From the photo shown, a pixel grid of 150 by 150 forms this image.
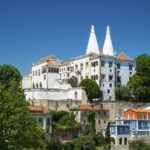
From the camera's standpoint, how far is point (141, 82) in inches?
2805

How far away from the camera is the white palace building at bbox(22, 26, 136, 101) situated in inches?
2724

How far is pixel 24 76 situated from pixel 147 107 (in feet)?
112

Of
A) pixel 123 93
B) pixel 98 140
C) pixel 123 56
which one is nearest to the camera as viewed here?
pixel 98 140

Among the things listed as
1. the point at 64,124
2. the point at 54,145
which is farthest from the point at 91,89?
the point at 54,145

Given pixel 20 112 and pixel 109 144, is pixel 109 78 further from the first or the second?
pixel 20 112

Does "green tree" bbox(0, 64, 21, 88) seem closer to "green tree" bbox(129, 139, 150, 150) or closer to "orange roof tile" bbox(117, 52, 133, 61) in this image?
"orange roof tile" bbox(117, 52, 133, 61)

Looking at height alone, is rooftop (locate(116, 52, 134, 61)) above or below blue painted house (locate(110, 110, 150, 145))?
above

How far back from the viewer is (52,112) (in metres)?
58.8

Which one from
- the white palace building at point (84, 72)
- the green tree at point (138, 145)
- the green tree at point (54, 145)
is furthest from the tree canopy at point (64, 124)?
the green tree at point (138, 145)

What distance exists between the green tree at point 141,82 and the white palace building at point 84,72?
89.6 inches

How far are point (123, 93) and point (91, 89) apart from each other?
7.24 metres

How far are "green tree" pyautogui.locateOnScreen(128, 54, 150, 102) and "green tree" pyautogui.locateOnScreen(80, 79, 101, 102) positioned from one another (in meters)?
7.50

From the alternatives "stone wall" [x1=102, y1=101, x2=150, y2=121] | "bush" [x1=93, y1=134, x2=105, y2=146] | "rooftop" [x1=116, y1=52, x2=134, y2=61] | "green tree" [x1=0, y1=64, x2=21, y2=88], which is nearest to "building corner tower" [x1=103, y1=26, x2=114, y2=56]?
"rooftop" [x1=116, y1=52, x2=134, y2=61]

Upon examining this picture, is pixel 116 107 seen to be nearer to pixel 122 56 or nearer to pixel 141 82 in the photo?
pixel 141 82
